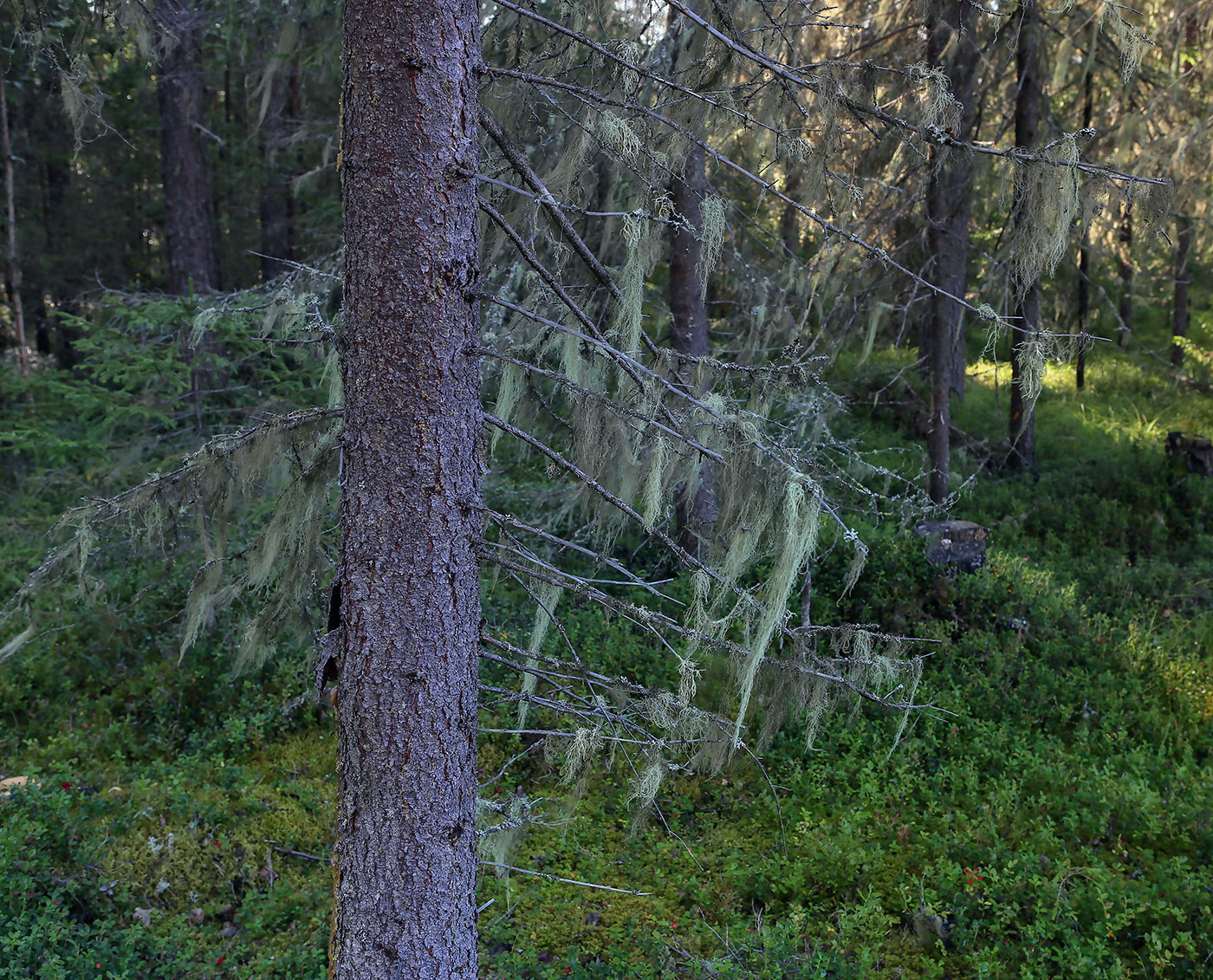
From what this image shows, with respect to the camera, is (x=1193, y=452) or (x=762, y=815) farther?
(x=1193, y=452)

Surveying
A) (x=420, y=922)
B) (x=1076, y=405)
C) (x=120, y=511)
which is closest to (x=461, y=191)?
(x=120, y=511)

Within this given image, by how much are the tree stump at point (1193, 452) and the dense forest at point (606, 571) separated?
206mm

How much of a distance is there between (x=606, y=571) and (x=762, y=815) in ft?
9.52

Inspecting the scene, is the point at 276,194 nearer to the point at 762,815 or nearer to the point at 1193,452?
the point at 762,815

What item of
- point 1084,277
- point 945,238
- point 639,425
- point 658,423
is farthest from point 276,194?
point 658,423

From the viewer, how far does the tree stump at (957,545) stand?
705 cm

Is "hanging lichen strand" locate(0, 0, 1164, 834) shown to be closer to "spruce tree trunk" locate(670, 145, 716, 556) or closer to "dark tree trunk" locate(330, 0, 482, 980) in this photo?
"dark tree trunk" locate(330, 0, 482, 980)

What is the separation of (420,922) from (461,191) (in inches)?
101

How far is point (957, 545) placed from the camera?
7.14 meters

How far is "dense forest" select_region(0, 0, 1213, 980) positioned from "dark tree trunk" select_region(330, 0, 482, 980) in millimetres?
16

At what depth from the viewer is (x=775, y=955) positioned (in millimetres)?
3941

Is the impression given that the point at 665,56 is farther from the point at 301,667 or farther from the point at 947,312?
the point at 301,667

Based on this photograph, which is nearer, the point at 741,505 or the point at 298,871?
the point at 741,505

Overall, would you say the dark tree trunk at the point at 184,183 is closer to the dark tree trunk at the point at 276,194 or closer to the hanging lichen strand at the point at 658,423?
the dark tree trunk at the point at 276,194
